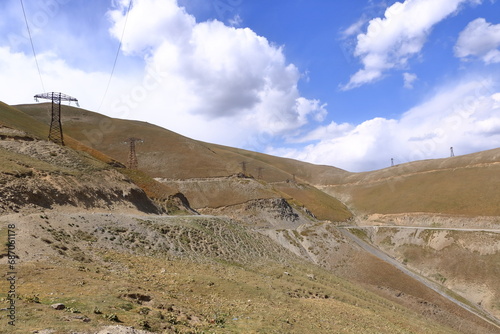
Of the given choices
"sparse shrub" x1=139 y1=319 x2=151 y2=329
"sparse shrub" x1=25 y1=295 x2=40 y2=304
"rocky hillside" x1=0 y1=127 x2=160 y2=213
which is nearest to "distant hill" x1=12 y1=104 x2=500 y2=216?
"rocky hillside" x1=0 y1=127 x2=160 y2=213

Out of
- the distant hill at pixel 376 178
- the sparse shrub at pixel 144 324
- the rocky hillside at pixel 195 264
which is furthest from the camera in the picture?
the distant hill at pixel 376 178

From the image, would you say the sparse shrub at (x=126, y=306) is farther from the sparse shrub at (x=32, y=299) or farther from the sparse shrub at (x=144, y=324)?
the sparse shrub at (x=32, y=299)

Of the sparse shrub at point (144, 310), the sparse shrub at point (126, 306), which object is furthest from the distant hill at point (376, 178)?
the sparse shrub at point (144, 310)

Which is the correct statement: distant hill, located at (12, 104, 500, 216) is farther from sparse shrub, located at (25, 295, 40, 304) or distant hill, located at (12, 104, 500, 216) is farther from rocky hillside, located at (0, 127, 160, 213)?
sparse shrub, located at (25, 295, 40, 304)

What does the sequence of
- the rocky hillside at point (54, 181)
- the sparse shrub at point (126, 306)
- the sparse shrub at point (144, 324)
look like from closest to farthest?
the sparse shrub at point (144, 324) < the sparse shrub at point (126, 306) < the rocky hillside at point (54, 181)

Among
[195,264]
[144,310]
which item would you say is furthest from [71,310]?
[195,264]

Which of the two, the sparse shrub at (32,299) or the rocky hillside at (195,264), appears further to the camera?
the rocky hillside at (195,264)

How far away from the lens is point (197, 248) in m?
33.7

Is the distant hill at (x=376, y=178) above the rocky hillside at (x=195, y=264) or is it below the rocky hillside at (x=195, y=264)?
above

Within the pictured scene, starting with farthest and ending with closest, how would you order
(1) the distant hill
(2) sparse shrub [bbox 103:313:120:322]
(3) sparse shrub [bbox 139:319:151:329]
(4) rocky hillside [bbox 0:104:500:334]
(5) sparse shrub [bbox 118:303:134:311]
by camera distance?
(1) the distant hill
(4) rocky hillside [bbox 0:104:500:334]
(5) sparse shrub [bbox 118:303:134:311]
(3) sparse shrub [bbox 139:319:151:329]
(2) sparse shrub [bbox 103:313:120:322]

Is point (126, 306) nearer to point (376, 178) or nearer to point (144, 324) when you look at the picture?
point (144, 324)

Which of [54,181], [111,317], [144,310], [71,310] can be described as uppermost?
[54,181]

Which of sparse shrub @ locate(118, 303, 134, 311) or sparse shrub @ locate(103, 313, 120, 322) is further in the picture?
sparse shrub @ locate(118, 303, 134, 311)

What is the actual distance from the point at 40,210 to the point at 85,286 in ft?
61.4
